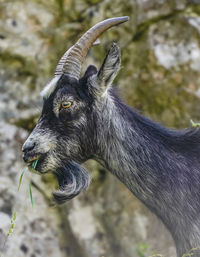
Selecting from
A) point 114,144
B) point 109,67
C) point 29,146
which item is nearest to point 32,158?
point 29,146

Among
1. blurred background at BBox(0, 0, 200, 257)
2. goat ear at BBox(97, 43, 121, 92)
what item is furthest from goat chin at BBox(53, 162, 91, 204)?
blurred background at BBox(0, 0, 200, 257)

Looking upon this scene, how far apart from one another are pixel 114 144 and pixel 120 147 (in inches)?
2.0

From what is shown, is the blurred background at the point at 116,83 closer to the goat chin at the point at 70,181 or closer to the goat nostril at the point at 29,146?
the goat chin at the point at 70,181

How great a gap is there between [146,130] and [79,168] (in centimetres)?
59

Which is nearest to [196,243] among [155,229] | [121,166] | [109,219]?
[121,166]

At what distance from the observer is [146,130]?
4.13 metres

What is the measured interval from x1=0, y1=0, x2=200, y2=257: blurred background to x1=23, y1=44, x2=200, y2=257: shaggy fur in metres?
2.86

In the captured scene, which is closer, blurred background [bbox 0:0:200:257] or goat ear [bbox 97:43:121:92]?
goat ear [bbox 97:43:121:92]

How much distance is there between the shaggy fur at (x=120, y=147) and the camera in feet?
12.9

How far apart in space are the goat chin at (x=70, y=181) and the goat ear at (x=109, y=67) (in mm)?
648

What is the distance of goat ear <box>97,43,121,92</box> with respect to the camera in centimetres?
388

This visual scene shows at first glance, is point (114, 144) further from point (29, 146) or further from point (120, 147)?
point (29, 146)

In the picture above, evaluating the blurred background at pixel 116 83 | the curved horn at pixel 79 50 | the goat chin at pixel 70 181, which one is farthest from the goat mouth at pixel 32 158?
the blurred background at pixel 116 83

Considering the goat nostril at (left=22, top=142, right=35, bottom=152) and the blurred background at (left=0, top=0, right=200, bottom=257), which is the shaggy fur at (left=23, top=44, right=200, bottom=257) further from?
the blurred background at (left=0, top=0, right=200, bottom=257)
